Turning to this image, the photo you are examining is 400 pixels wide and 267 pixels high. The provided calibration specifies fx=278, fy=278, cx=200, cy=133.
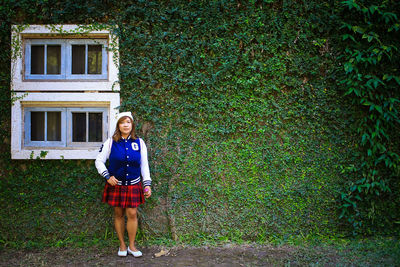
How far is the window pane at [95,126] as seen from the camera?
3.91m

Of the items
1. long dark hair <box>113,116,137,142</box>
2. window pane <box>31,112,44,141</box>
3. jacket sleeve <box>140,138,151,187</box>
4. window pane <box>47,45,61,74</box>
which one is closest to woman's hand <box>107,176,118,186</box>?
jacket sleeve <box>140,138,151,187</box>

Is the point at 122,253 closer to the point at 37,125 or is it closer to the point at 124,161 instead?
the point at 124,161

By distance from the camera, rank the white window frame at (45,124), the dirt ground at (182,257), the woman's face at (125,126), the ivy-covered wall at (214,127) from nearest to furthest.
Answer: the dirt ground at (182,257) → the woman's face at (125,126) → the ivy-covered wall at (214,127) → the white window frame at (45,124)

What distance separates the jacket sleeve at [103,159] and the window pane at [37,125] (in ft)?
3.84

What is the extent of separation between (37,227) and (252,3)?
4.20m

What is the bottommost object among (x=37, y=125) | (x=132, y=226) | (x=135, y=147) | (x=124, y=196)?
(x=132, y=226)

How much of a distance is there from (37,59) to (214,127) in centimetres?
267

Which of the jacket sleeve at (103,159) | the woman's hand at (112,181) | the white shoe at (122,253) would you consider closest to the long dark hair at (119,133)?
the jacket sleeve at (103,159)

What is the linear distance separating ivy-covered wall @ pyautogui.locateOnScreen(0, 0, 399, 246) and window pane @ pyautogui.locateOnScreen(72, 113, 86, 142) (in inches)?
15.3

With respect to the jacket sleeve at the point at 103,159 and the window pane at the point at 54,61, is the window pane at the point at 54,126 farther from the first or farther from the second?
the jacket sleeve at the point at 103,159

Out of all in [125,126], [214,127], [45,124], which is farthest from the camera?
[45,124]

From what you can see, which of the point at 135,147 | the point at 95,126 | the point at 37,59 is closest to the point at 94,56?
the point at 37,59

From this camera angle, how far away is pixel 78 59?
3.92 meters

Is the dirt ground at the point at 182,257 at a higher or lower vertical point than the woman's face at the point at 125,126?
lower
